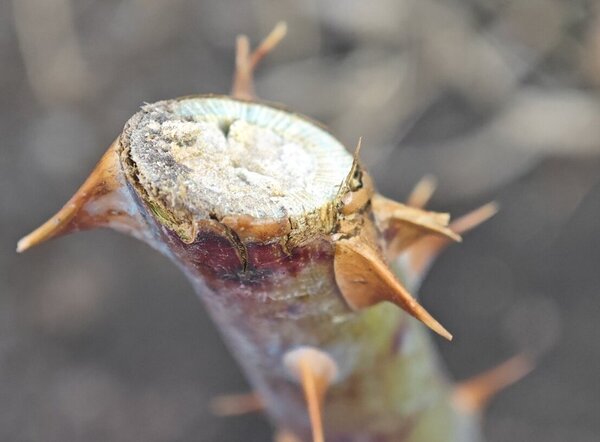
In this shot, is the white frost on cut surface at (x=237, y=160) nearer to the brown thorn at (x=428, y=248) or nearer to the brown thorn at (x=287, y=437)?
the brown thorn at (x=428, y=248)

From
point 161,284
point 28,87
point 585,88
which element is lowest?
point 161,284

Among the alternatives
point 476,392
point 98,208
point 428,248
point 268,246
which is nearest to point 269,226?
point 268,246

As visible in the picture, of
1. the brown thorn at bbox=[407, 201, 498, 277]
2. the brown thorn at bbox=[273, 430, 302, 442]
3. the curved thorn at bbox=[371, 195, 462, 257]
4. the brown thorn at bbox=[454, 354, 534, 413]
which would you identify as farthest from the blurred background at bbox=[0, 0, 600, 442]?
the curved thorn at bbox=[371, 195, 462, 257]

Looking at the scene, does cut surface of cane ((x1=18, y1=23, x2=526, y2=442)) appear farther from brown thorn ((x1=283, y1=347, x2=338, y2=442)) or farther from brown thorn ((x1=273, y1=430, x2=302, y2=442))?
brown thorn ((x1=273, y1=430, x2=302, y2=442))

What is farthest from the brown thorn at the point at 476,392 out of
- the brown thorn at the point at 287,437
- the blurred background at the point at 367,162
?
the blurred background at the point at 367,162

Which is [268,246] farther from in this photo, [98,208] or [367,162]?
[367,162]

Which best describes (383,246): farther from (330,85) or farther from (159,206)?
(330,85)

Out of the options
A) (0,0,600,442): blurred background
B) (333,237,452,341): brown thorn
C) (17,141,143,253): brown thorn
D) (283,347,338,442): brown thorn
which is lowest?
(0,0,600,442): blurred background

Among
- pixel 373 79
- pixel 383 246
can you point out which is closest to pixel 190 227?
pixel 383 246
